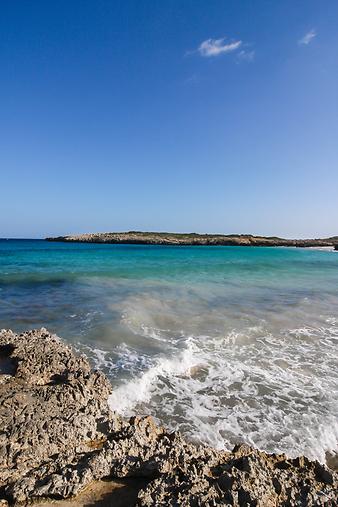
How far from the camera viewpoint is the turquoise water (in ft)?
15.9

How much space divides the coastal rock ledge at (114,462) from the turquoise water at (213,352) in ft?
3.48

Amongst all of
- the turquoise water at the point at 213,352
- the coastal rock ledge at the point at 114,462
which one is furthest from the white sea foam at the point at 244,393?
the coastal rock ledge at the point at 114,462

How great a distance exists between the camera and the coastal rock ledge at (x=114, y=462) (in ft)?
8.88

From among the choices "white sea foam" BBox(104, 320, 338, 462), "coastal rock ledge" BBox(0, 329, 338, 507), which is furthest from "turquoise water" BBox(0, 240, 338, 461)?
"coastal rock ledge" BBox(0, 329, 338, 507)

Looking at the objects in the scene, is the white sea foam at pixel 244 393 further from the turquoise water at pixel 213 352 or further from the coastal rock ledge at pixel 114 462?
the coastal rock ledge at pixel 114 462

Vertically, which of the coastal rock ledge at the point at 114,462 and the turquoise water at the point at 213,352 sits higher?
the coastal rock ledge at the point at 114,462

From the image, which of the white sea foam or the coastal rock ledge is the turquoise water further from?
the coastal rock ledge

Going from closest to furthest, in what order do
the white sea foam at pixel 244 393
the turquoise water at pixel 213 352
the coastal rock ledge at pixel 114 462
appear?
the coastal rock ledge at pixel 114 462, the white sea foam at pixel 244 393, the turquoise water at pixel 213 352

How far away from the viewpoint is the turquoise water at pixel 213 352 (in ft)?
15.9

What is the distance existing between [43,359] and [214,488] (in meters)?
3.55

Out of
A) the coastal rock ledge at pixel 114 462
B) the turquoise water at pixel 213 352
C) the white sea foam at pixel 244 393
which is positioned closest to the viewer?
the coastal rock ledge at pixel 114 462

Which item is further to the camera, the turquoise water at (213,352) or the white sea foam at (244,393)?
the turquoise water at (213,352)

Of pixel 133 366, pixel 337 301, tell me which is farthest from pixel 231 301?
pixel 133 366

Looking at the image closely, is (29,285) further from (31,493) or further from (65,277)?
(31,493)
